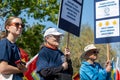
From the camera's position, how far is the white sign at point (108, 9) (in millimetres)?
6891

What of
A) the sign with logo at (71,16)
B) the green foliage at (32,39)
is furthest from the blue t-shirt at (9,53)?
the green foliage at (32,39)

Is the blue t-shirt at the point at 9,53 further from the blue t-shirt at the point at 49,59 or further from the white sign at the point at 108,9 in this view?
the white sign at the point at 108,9

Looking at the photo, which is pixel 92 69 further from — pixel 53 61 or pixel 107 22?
pixel 53 61

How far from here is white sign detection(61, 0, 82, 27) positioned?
19.0ft

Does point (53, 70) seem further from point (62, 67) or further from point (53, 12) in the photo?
point (53, 12)

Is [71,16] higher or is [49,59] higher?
[71,16]

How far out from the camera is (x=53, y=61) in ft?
17.7

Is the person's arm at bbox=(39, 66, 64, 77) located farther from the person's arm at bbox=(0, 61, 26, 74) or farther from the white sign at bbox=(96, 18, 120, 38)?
the white sign at bbox=(96, 18, 120, 38)

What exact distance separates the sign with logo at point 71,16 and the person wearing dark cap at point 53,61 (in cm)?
22

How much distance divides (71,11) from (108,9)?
1.23 metres

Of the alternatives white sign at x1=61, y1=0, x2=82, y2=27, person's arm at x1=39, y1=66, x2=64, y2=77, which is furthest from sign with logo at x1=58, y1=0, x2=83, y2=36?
person's arm at x1=39, y1=66, x2=64, y2=77

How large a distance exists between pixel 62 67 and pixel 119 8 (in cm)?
215

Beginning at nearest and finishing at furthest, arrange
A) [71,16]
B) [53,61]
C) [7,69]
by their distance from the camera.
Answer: [7,69] < [53,61] < [71,16]

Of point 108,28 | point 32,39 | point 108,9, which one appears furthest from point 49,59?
point 32,39
